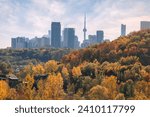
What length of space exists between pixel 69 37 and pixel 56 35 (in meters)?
5.53

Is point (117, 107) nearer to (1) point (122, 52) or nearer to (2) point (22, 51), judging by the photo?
(1) point (122, 52)

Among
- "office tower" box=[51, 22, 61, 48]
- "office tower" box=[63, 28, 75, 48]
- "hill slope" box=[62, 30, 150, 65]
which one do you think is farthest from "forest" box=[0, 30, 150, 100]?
"office tower" box=[51, 22, 61, 48]

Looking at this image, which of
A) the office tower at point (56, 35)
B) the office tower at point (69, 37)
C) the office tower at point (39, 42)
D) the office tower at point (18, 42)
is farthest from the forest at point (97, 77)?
the office tower at point (18, 42)

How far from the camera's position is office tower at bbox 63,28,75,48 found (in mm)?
167125

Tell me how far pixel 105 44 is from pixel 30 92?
4199cm

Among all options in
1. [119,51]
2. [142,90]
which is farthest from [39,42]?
[142,90]

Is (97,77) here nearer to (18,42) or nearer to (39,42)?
(39,42)

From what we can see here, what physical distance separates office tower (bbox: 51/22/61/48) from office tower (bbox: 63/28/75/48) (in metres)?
2.90

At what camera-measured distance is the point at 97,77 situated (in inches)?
1754

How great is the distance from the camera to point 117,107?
7.78 m

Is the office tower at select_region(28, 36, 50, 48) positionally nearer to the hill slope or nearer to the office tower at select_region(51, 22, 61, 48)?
the office tower at select_region(51, 22, 61, 48)

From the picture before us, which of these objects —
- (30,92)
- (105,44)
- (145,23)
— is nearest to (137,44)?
(105,44)

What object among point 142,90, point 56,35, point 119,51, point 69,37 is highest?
point 56,35

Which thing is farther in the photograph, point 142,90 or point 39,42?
point 39,42
